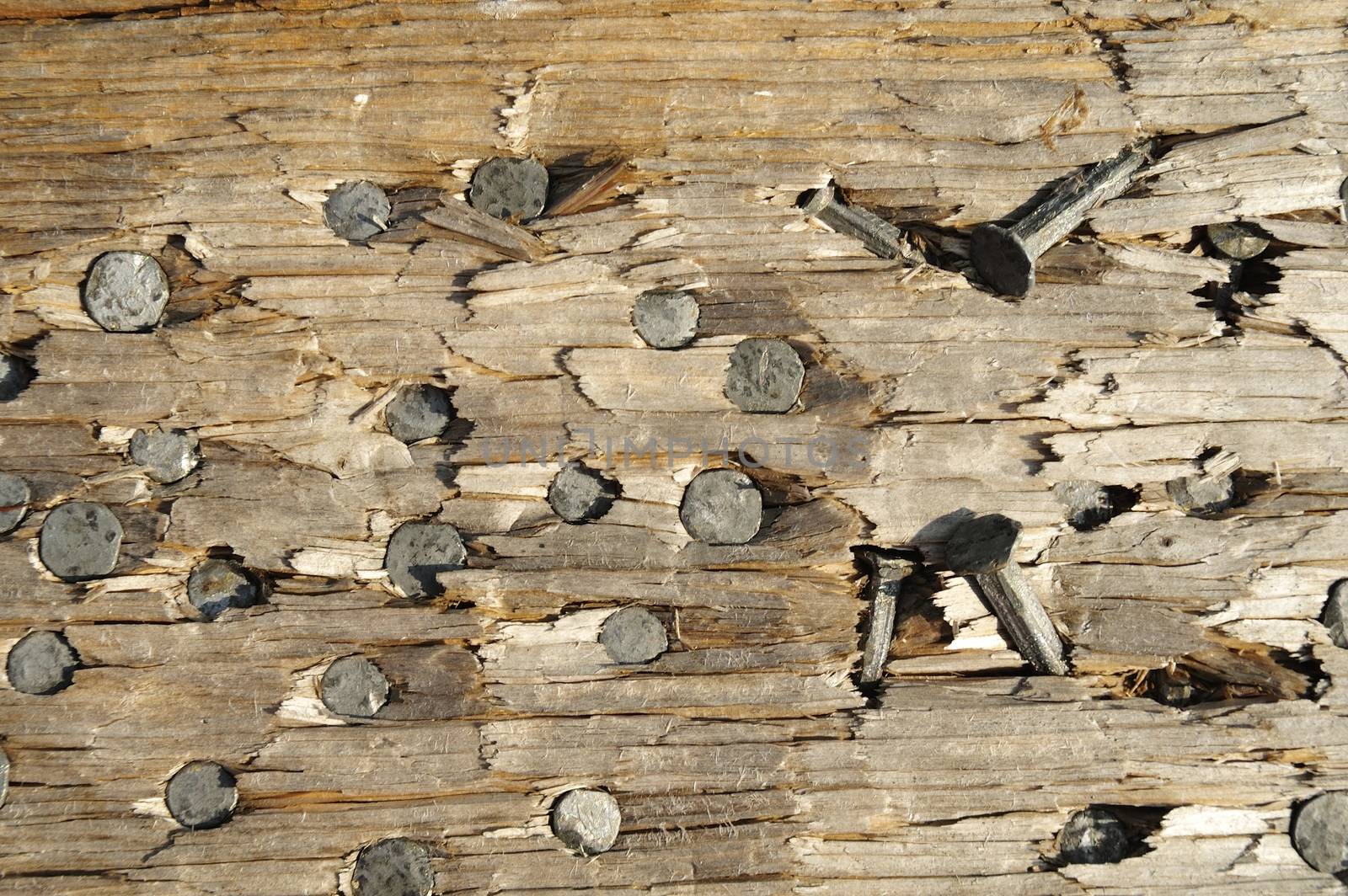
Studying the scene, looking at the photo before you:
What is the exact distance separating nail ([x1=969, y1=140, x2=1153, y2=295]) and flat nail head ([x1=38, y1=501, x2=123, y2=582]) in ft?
9.53

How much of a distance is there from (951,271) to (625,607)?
152cm

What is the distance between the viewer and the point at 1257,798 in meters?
2.80

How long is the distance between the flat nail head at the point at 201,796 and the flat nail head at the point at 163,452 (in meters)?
0.92

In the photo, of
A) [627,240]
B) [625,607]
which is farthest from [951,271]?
[625,607]

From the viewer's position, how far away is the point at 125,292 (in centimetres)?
293

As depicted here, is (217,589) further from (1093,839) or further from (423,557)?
(1093,839)

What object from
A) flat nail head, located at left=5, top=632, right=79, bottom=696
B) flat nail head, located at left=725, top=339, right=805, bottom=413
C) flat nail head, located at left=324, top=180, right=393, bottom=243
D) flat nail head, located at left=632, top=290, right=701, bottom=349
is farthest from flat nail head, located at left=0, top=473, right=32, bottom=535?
flat nail head, located at left=725, top=339, right=805, bottom=413

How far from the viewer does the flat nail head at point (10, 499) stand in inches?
113

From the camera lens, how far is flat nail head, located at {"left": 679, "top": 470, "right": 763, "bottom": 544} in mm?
2861

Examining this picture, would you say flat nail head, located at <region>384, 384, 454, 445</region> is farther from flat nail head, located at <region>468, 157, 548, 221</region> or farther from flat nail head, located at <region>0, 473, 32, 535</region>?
flat nail head, located at <region>0, 473, 32, 535</region>

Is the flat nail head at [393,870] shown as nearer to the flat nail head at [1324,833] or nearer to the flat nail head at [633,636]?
the flat nail head at [633,636]

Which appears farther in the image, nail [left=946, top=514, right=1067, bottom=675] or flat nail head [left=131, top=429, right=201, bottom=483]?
flat nail head [left=131, top=429, right=201, bottom=483]

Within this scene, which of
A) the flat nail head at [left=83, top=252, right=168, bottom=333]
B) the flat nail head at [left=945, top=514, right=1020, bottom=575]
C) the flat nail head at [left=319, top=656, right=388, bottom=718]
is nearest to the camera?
the flat nail head at [left=945, top=514, right=1020, bottom=575]

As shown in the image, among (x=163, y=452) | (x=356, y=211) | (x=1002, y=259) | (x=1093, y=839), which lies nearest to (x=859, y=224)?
(x=1002, y=259)
